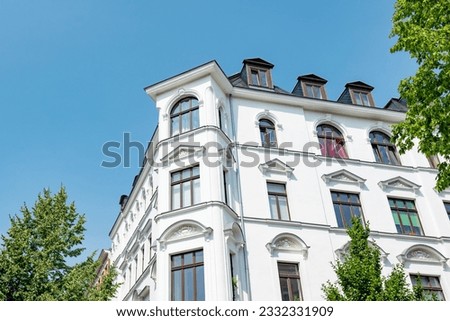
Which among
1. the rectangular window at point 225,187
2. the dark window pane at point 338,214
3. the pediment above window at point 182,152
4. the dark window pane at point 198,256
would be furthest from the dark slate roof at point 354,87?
the dark window pane at point 198,256

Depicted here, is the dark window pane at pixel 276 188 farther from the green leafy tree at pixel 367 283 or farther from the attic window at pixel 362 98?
the attic window at pixel 362 98

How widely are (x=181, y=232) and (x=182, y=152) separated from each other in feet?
12.3

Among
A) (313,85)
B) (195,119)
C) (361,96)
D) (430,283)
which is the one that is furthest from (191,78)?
(430,283)

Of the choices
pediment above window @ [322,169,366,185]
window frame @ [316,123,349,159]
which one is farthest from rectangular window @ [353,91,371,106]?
pediment above window @ [322,169,366,185]

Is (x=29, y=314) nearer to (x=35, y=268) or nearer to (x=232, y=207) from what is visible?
(x=35, y=268)

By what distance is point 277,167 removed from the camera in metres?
21.9

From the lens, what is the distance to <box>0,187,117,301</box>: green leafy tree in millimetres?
17234

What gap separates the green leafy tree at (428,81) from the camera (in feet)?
43.3

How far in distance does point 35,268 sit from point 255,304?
10.4 metres

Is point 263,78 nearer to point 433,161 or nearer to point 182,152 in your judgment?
point 182,152

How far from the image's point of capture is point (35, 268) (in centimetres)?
1762

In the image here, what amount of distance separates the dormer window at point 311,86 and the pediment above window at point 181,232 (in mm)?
11178

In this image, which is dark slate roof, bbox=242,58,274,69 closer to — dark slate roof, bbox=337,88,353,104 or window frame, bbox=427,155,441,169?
dark slate roof, bbox=337,88,353,104

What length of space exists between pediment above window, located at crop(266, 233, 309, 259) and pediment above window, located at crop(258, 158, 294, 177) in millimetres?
3279
